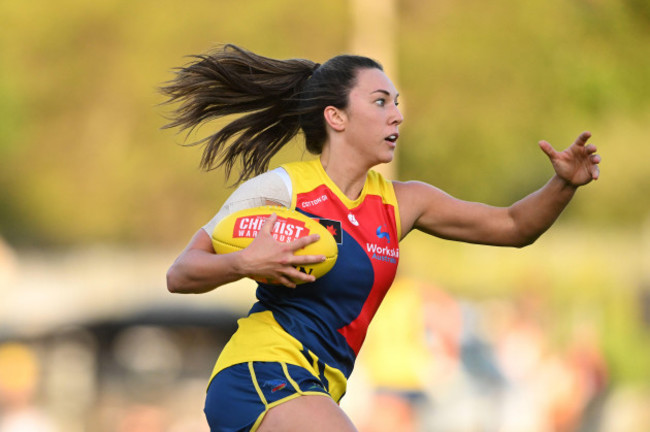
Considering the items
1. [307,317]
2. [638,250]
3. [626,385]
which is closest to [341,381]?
[307,317]

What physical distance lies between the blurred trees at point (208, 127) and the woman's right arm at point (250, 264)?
41.2ft

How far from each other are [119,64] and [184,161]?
11.8ft

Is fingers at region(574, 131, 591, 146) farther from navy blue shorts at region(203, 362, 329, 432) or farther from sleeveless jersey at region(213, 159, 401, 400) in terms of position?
navy blue shorts at region(203, 362, 329, 432)

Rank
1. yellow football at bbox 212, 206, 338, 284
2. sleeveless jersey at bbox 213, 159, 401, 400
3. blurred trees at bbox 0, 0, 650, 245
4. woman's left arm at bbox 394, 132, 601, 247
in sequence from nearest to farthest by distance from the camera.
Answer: yellow football at bbox 212, 206, 338, 284, sleeveless jersey at bbox 213, 159, 401, 400, woman's left arm at bbox 394, 132, 601, 247, blurred trees at bbox 0, 0, 650, 245

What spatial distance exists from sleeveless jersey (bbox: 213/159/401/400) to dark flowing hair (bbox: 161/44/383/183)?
538 mm

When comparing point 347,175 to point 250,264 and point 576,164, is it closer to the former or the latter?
point 250,264

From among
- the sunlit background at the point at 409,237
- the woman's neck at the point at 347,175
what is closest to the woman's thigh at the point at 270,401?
the woman's neck at the point at 347,175

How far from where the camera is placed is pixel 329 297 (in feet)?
14.6

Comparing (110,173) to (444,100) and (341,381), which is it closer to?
(444,100)

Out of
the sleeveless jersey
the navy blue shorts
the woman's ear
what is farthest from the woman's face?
the navy blue shorts

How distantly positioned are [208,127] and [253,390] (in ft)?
79.2

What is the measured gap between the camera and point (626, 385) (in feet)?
46.5

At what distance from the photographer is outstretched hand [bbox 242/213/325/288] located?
4.07m

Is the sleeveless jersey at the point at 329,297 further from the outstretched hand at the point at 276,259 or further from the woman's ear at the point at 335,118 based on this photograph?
the outstretched hand at the point at 276,259
